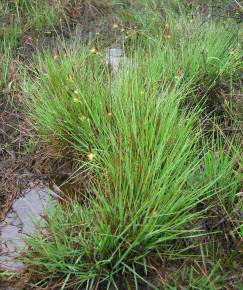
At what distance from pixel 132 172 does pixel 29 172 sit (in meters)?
0.82

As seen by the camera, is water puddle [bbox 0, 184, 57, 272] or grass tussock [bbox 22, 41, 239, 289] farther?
water puddle [bbox 0, 184, 57, 272]

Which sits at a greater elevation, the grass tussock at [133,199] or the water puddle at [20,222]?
the grass tussock at [133,199]

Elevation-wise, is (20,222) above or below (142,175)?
below

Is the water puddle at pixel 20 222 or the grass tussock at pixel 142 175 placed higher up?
the grass tussock at pixel 142 175

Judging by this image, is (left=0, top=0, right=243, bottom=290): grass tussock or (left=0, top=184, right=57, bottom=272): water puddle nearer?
(left=0, top=0, right=243, bottom=290): grass tussock

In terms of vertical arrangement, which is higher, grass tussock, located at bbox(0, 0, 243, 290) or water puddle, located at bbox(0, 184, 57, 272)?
grass tussock, located at bbox(0, 0, 243, 290)

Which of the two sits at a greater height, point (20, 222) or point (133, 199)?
point (133, 199)

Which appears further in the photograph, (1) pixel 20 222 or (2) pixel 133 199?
(1) pixel 20 222

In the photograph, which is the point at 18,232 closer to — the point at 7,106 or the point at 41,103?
the point at 41,103

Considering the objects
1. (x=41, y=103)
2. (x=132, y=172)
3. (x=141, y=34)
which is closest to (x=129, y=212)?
(x=132, y=172)

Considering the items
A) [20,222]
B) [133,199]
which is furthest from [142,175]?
[20,222]

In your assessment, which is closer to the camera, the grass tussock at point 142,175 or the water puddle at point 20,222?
the grass tussock at point 142,175

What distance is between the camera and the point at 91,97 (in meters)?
2.18

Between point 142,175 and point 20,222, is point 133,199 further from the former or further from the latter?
point 20,222
